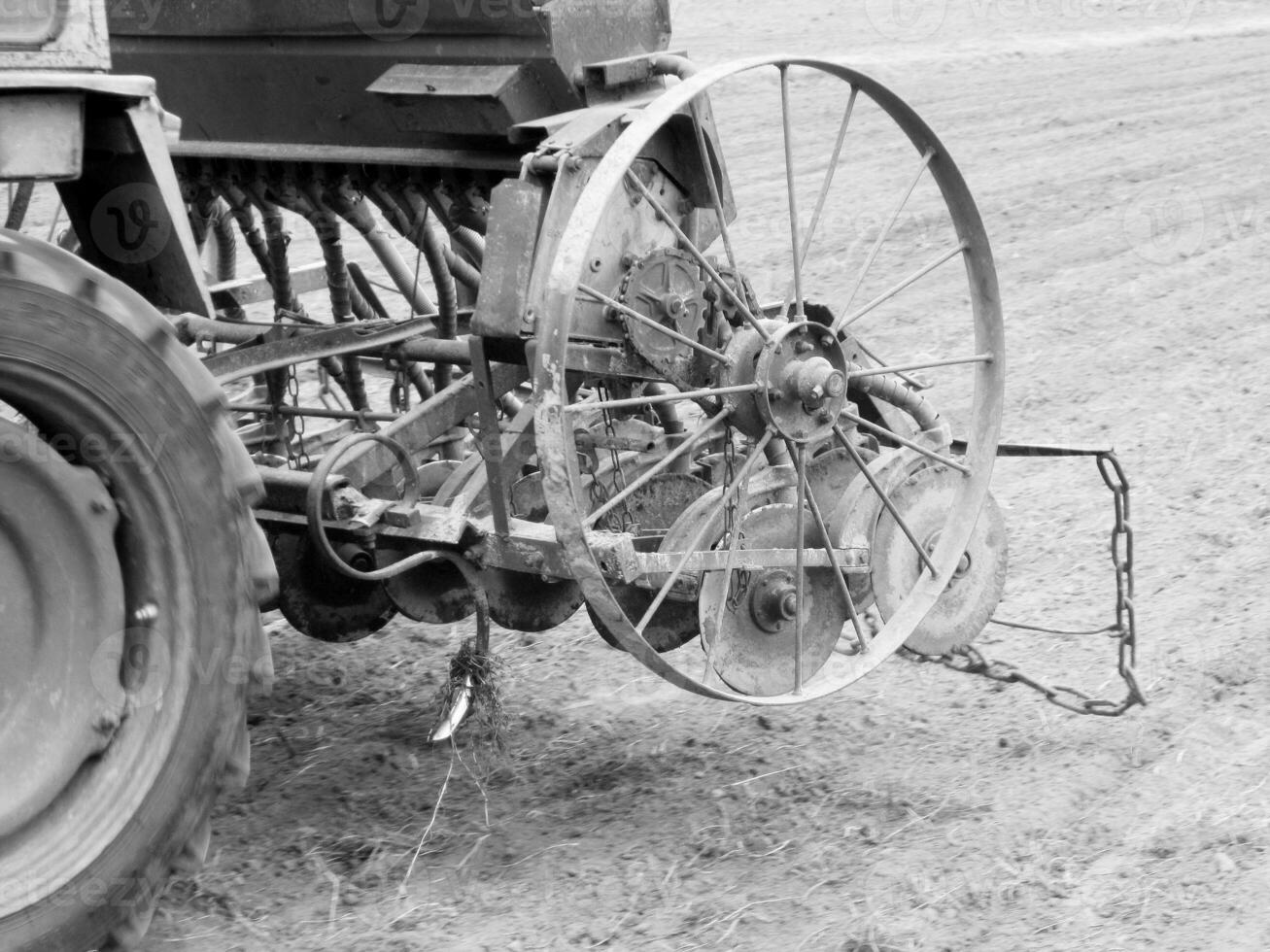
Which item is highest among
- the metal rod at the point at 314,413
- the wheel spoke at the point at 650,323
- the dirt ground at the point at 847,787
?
the metal rod at the point at 314,413

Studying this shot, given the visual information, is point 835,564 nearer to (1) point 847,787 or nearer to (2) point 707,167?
(1) point 847,787

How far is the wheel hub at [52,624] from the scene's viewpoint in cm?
267

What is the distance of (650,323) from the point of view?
3469mm

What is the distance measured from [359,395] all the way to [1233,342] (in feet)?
13.0

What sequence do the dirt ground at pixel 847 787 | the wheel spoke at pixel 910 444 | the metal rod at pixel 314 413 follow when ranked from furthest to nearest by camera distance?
the metal rod at pixel 314 413, the wheel spoke at pixel 910 444, the dirt ground at pixel 847 787

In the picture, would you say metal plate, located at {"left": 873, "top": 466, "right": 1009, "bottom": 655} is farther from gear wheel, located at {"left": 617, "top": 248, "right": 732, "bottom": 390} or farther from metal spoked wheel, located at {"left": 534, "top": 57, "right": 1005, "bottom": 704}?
gear wheel, located at {"left": 617, "top": 248, "right": 732, "bottom": 390}

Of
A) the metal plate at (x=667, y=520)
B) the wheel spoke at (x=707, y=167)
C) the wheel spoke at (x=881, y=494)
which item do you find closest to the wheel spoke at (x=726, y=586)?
the metal plate at (x=667, y=520)

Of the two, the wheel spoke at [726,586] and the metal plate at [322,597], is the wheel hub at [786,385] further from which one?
the metal plate at [322,597]

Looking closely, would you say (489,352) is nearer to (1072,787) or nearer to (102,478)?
(102,478)

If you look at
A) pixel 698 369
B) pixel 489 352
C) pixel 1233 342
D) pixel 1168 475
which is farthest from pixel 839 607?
pixel 1233 342

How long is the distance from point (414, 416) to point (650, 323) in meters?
0.73

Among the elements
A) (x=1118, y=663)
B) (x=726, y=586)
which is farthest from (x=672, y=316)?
(x=1118, y=663)

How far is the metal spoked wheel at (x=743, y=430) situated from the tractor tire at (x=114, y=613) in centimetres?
70

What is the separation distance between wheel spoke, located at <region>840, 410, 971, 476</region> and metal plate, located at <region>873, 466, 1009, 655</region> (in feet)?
0.12
